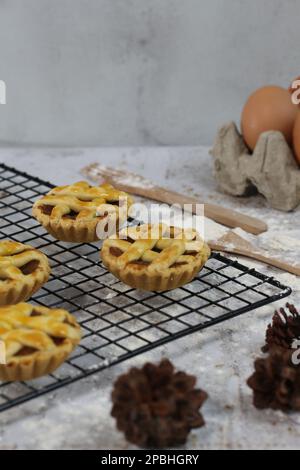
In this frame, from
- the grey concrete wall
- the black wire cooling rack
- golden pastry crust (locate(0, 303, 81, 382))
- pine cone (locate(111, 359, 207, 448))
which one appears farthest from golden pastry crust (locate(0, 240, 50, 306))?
the grey concrete wall

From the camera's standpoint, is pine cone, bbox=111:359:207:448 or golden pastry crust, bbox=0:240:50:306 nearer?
pine cone, bbox=111:359:207:448

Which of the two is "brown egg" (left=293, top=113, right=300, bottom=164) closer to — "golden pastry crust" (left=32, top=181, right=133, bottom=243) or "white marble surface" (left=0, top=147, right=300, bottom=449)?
"white marble surface" (left=0, top=147, right=300, bottom=449)

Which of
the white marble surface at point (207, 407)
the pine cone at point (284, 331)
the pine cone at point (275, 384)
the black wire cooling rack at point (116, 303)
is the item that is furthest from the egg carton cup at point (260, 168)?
the pine cone at point (275, 384)

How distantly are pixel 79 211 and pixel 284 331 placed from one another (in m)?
0.59

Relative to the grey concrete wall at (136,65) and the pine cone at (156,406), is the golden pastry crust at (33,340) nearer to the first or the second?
the pine cone at (156,406)

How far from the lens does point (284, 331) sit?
5.81 ft

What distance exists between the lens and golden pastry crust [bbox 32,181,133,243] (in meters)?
2.09

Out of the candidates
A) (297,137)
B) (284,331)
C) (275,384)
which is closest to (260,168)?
(297,137)

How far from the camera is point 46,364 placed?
1.61m

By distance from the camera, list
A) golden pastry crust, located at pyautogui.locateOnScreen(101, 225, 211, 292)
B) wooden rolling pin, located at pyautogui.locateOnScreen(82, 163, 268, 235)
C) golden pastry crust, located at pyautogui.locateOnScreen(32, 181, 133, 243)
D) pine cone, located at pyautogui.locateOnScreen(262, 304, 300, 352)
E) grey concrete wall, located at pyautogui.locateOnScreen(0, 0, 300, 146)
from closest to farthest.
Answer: pine cone, located at pyautogui.locateOnScreen(262, 304, 300, 352)
golden pastry crust, located at pyautogui.locateOnScreen(101, 225, 211, 292)
golden pastry crust, located at pyautogui.locateOnScreen(32, 181, 133, 243)
wooden rolling pin, located at pyautogui.locateOnScreen(82, 163, 268, 235)
grey concrete wall, located at pyautogui.locateOnScreen(0, 0, 300, 146)

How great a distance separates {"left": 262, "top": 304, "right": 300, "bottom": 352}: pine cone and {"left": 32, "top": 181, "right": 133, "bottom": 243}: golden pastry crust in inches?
19.6

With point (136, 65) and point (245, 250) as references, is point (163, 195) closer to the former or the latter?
point (245, 250)

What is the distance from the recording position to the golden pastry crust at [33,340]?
1.59 metres
